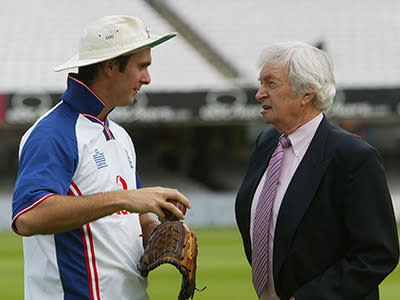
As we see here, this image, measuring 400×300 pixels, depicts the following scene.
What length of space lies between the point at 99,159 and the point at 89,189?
15 cm

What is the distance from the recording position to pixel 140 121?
16.9 meters

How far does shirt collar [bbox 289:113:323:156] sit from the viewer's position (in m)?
3.27

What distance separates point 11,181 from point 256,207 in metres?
18.3

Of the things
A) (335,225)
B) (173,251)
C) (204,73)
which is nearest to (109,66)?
(173,251)

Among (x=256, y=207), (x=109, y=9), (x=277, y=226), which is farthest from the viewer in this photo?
(x=109, y=9)

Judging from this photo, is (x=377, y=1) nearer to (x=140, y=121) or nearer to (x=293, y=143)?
(x=140, y=121)

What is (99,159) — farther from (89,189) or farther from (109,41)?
(109,41)

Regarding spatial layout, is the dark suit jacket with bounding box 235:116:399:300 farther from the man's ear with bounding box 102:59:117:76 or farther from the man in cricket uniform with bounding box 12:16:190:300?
the man's ear with bounding box 102:59:117:76

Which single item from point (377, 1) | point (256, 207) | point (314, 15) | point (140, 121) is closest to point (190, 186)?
point (140, 121)

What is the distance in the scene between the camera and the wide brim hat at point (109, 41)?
2732 millimetres

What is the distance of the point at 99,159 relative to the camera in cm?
273

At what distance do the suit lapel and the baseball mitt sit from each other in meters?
0.48

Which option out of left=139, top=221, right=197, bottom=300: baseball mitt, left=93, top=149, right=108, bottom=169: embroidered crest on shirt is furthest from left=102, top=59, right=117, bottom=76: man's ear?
left=139, top=221, right=197, bottom=300: baseball mitt

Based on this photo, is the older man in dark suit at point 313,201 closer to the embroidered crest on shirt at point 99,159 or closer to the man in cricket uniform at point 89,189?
the man in cricket uniform at point 89,189
